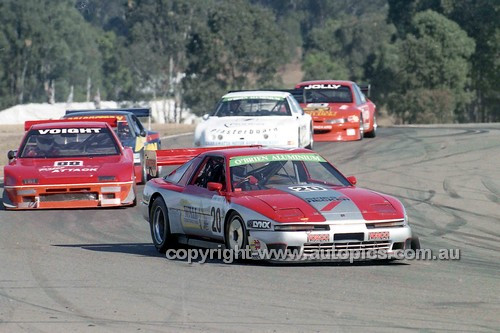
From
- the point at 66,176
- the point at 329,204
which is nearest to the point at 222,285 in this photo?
the point at 329,204

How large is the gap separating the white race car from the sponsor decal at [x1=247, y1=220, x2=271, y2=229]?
938 cm

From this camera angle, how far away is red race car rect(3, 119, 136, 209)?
1541 cm

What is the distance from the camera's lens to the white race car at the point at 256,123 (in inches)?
770

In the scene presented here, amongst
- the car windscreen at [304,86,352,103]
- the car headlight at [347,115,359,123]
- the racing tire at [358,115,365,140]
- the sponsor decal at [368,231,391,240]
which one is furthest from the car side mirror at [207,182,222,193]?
the car windscreen at [304,86,352,103]

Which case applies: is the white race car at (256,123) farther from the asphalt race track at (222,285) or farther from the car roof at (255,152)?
the car roof at (255,152)

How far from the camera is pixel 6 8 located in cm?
7306

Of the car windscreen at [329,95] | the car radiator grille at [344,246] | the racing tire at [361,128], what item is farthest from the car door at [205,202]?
the car windscreen at [329,95]

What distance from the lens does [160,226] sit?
11656 mm

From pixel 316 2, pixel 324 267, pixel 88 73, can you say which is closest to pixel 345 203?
pixel 324 267

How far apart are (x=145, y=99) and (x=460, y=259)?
69.5 metres

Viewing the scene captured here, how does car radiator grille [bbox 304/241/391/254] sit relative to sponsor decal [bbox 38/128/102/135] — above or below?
below

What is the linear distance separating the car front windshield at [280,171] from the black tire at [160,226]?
102 cm

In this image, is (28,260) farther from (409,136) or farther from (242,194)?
(409,136)

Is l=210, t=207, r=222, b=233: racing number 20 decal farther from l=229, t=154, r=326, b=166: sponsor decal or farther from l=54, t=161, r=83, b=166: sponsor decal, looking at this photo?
l=54, t=161, r=83, b=166: sponsor decal
